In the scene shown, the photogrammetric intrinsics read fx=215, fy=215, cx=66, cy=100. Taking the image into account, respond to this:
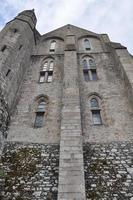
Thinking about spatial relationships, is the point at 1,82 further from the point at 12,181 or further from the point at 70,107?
the point at 12,181

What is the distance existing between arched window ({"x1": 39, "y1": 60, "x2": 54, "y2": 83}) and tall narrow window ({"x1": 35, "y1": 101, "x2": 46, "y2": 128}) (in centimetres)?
226

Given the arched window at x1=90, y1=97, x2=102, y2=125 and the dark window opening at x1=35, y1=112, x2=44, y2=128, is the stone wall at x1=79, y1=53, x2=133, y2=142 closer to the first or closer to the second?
the arched window at x1=90, y1=97, x2=102, y2=125

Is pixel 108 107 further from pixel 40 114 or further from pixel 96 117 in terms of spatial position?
pixel 40 114

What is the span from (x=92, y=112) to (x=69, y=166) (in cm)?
453

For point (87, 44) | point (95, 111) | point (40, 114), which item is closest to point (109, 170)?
point (95, 111)

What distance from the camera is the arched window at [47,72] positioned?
14095mm

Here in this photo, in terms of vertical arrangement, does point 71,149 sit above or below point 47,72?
below

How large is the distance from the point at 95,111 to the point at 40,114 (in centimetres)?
296

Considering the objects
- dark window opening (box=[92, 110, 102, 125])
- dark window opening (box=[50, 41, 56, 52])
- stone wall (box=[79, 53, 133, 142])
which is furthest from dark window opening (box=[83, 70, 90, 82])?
dark window opening (box=[50, 41, 56, 52])

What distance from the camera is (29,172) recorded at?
322 inches

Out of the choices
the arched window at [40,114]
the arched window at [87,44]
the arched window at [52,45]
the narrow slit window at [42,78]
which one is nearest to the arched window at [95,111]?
the arched window at [40,114]

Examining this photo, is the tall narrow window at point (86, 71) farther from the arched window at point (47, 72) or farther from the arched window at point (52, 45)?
the arched window at point (52, 45)

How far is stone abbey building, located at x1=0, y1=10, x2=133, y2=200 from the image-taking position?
24.7 feet

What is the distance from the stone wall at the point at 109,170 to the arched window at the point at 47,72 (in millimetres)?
6128
